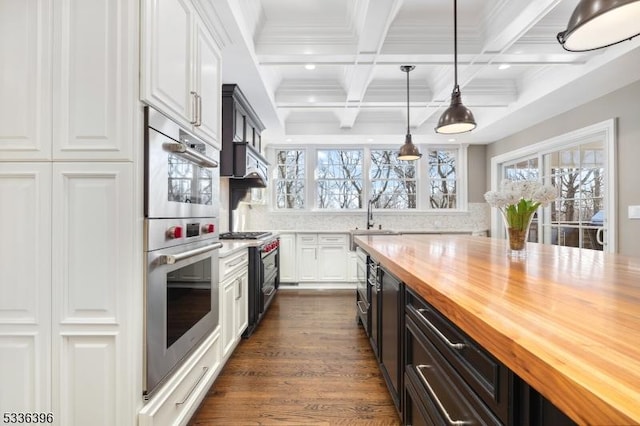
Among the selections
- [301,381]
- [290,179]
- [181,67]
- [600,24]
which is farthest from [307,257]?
[600,24]

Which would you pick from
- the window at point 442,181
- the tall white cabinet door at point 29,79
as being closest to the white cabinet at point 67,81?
the tall white cabinet door at point 29,79

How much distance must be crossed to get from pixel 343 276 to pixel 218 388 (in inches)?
116

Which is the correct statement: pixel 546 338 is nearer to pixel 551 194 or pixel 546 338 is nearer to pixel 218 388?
pixel 551 194

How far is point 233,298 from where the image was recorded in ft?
7.92

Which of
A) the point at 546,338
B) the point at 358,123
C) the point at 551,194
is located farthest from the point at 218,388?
the point at 358,123

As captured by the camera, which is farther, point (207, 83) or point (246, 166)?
point (246, 166)

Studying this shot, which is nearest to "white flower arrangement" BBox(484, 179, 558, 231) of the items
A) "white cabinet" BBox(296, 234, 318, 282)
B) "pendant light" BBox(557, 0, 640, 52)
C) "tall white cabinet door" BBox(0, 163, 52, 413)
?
"pendant light" BBox(557, 0, 640, 52)

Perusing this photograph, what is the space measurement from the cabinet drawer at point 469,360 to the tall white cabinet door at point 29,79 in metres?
1.61

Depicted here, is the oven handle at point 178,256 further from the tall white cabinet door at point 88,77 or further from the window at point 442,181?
the window at point 442,181

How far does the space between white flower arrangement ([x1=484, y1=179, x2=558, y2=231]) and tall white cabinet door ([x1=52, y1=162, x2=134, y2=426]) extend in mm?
1751

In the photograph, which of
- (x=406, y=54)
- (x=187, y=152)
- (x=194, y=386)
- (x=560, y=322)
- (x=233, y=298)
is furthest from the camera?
(x=406, y=54)

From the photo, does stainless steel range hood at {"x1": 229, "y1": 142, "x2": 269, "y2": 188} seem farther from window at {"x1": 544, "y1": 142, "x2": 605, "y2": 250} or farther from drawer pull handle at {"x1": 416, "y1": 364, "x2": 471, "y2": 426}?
window at {"x1": 544, "y1": 142, "x2": 605, "y2": 250}

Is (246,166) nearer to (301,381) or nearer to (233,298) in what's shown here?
(233,298)

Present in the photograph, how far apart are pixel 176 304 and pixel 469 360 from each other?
129 cm
